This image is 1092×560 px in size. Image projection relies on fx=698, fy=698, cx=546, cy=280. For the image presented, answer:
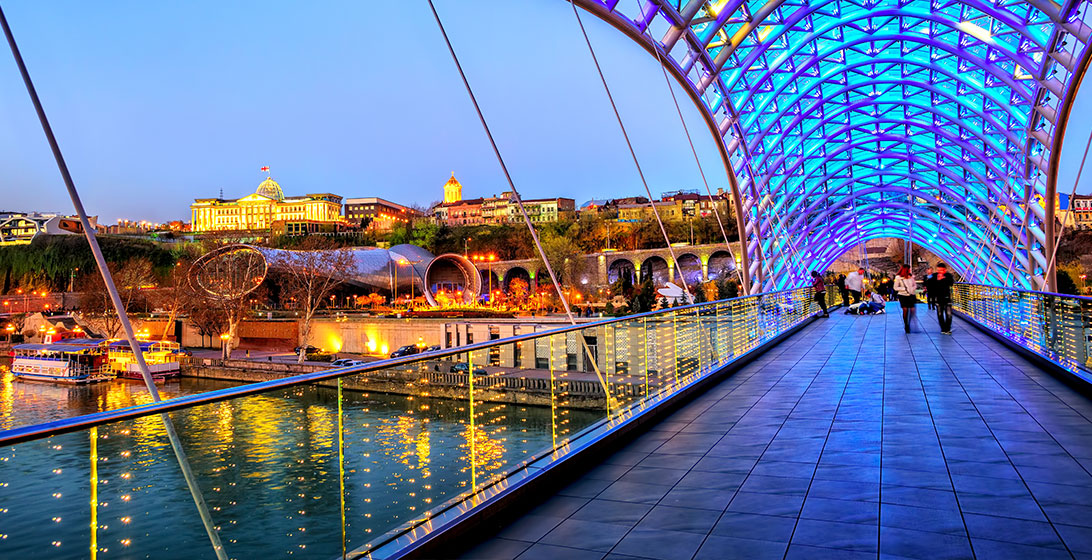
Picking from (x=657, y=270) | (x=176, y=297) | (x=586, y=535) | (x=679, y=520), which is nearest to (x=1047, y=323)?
→ (x=679, y=520)

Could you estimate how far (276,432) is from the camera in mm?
3543

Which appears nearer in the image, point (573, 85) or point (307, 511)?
point (307, 511)

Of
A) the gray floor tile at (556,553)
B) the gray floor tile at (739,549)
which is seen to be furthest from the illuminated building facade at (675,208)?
the gray floor tile at (556,553)

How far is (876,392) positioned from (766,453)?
11.2 feet

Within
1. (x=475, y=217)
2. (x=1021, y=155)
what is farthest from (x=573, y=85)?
(x=1021, y=155)

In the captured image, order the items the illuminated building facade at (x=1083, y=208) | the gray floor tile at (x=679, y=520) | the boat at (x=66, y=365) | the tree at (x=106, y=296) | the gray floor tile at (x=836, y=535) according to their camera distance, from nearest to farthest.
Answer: the gray floor tile at (x=836, y=535)
the gray floor tile at (x=679, y=520)
the boat at (x=66, y=365)
the tree at (x=106, y=296)
the illuminated building facade at (x=1083, y=208)

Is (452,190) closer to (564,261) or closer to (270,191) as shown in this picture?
(270,191)

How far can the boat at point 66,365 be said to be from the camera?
41062 mm

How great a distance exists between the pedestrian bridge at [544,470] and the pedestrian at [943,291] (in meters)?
7.92

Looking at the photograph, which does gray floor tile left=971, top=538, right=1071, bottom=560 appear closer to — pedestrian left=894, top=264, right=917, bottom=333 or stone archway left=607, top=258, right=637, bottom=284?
pedestrian left=894, top=264, right=917, bottom=333

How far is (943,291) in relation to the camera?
14852 mm

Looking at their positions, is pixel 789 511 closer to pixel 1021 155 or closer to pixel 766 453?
pixel 766 453

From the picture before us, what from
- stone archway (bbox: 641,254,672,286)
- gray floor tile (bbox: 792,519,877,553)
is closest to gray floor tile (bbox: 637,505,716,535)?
gray floor tile (bbox: 792,519,877,553)

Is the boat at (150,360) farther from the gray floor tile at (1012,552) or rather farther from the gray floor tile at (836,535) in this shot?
the gray floor tile at (1012,552)
